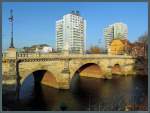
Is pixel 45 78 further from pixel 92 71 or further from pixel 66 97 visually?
pixel 92 71

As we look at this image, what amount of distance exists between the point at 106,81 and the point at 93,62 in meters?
1.21

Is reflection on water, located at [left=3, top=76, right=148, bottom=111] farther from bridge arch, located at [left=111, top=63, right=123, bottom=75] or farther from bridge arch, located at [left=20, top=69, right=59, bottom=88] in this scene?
bridge arch, located at [left=111, top=63, right=123, bottom=75]

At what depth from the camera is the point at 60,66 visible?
785cm

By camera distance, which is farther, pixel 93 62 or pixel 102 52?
pixel 102 52

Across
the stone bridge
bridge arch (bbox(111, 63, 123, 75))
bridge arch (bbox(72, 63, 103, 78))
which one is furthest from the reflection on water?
bridge arch (bbox(111, 63, 123, 75))

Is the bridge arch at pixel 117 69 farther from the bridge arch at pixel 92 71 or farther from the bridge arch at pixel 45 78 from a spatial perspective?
the bridge arch at pixel 45 78

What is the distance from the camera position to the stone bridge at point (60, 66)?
253 inches

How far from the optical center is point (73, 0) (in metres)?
1.23

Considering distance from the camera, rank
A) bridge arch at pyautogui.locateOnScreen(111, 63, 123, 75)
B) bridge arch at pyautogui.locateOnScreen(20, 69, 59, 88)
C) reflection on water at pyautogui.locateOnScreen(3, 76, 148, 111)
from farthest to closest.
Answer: bridge arch at pyautogui.locateOnScreen(111, 63, 123, 75) → bridge arch at pyautogui.locateOnScreen(20, 69, 59, 88) → reflection on water at pyautogui.locateOnScreen(3, 76, 148, 111)

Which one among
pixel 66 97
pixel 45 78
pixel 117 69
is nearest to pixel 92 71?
pixel 117 69

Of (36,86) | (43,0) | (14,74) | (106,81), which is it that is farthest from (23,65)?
(43,0)

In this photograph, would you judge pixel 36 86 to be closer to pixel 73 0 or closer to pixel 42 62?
pixel 42 62

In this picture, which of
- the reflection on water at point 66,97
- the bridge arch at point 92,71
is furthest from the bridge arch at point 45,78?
the bridge arch at point 92,71

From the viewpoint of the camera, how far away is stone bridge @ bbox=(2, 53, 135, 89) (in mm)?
6422
